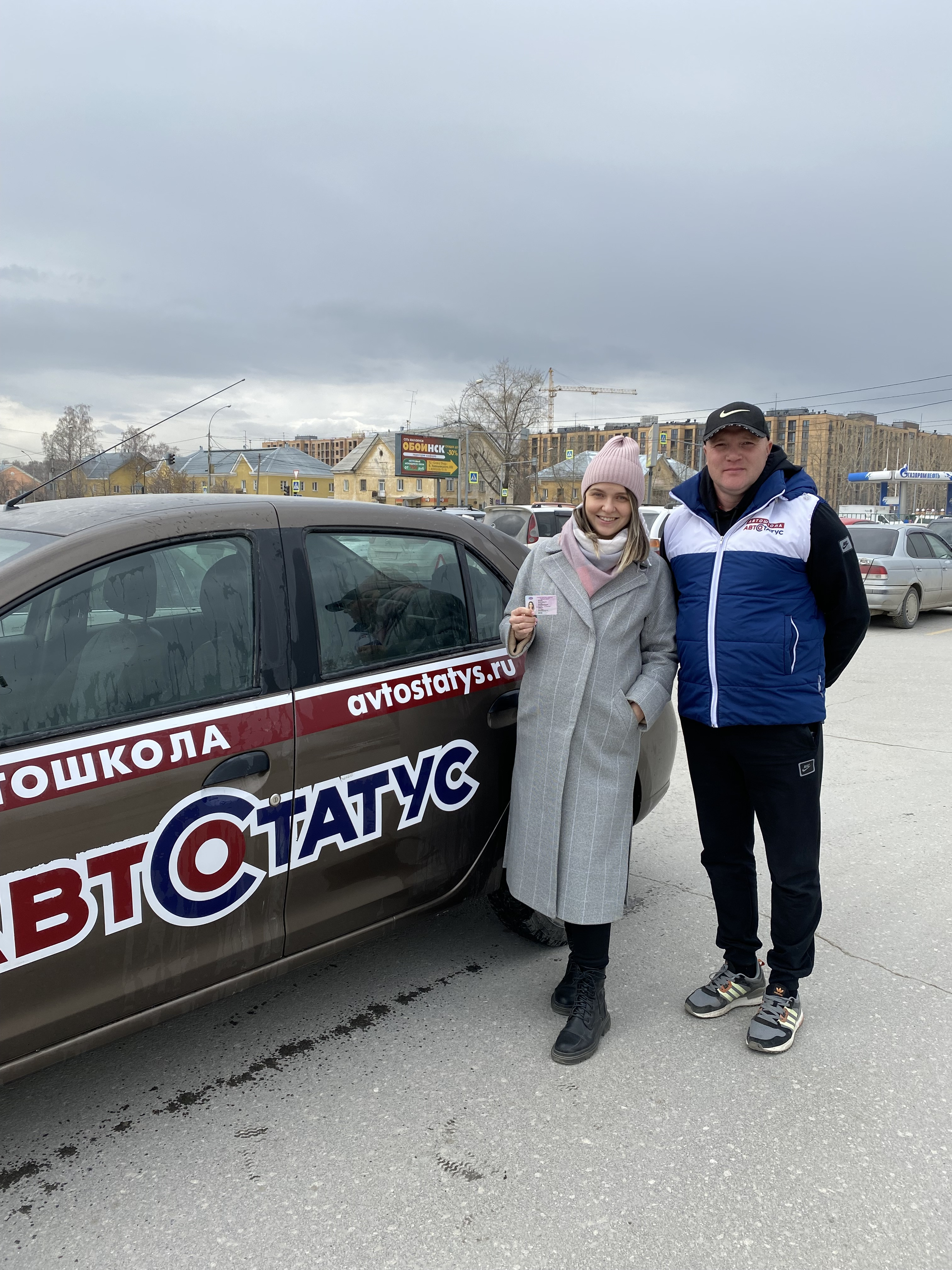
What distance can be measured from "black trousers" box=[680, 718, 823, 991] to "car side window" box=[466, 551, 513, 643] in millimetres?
732

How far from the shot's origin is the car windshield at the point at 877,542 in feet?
43.1

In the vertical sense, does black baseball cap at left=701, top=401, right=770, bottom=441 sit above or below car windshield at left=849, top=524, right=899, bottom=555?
above

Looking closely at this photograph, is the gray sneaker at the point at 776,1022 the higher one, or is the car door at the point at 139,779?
the car door at the point at 139,779

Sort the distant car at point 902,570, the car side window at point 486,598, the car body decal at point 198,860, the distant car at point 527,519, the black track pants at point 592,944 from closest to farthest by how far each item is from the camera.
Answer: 1. the car body decal at point 198,860
2. the black track pants at point 592,944
3. the car side window at point 486,598
4. the distant car at point 902,570
5. the distant car at point 527,519

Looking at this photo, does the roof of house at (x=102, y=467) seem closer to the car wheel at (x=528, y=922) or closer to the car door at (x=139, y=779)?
the car door at (x=139, y=779)

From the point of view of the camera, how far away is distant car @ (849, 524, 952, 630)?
12953mm

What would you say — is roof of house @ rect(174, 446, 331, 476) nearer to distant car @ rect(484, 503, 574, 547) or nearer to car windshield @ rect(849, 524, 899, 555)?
distant car @ rect(484, 503, 574, 547)

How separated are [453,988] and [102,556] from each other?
1.86 metres

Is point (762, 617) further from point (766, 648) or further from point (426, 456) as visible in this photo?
point (426, 456)

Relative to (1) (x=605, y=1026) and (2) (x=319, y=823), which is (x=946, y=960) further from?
(2) (x=319, y=823)

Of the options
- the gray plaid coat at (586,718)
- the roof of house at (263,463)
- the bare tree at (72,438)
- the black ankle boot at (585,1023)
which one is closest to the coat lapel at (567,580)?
the gray plaid coat at (586,718)

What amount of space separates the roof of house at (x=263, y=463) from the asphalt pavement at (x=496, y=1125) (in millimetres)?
90798

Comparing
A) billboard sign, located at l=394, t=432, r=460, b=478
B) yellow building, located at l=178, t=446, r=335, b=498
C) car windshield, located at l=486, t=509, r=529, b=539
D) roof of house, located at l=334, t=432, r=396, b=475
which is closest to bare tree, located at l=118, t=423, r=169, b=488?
car windshield, located at l=486, t=509, r=529, b=539

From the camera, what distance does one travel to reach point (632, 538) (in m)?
2.63
